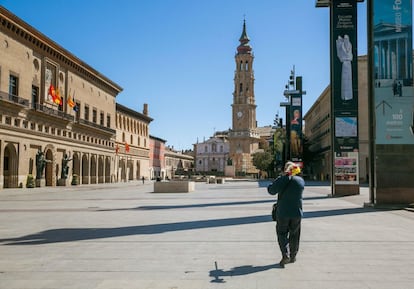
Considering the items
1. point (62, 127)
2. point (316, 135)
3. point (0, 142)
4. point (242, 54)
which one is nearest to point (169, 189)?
point (0, 142)

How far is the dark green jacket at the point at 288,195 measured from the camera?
7211 mm

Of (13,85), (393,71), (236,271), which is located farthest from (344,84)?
(13,85)

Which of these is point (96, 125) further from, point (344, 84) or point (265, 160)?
point (265, 160)

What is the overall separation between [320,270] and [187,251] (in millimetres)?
2603

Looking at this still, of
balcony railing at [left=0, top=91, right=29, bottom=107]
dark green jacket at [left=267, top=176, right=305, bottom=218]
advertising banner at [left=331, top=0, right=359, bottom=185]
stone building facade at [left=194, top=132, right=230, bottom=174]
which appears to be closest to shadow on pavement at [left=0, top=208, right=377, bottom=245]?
dark green jacket at [left=267, top=176, right=305, bottom=218]

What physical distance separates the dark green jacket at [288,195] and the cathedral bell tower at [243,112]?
127721 mm

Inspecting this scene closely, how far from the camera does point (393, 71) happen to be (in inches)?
742

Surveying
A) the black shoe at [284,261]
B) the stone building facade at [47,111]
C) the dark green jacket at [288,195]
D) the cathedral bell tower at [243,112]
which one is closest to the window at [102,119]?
the stone building facade at [47,111]

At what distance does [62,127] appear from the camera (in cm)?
5041

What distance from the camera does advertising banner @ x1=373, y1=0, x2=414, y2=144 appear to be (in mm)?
18641

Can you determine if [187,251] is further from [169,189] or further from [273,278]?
[169,189]

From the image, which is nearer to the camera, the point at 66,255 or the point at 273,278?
the point at 273,278

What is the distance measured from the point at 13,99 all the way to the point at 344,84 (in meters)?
28.1

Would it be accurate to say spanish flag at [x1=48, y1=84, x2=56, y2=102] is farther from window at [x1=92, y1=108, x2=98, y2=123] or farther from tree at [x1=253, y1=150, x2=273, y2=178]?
tree at [x1=253, y1=150, x2=273, y2=178]
